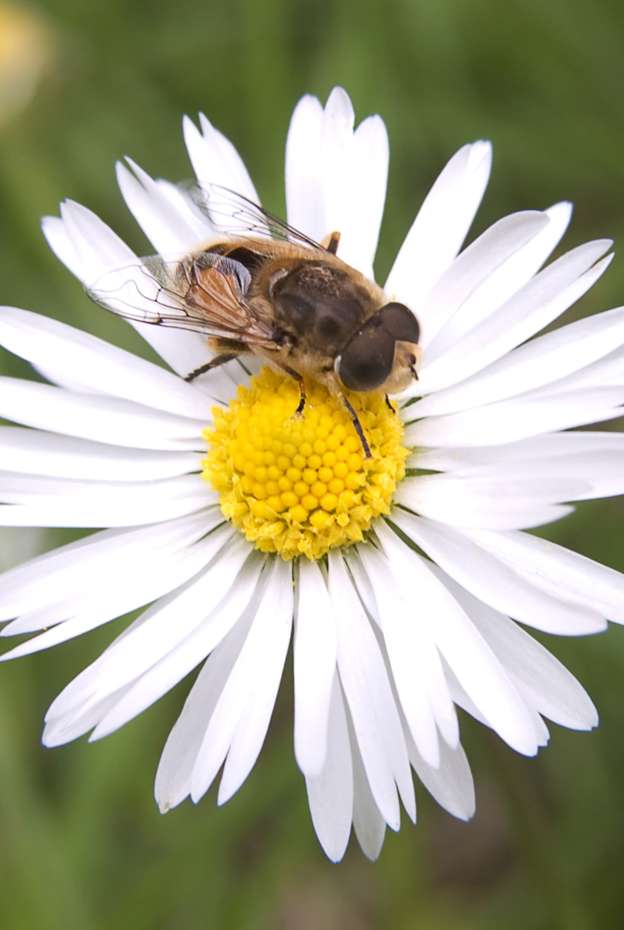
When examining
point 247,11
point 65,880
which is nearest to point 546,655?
point 65,880

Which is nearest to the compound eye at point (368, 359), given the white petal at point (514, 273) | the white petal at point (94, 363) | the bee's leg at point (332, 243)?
the white petal at point (514, 273)

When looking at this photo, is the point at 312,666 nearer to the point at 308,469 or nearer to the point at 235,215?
the point at 308,469

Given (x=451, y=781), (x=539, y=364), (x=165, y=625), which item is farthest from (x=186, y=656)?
(x=539, y=364)

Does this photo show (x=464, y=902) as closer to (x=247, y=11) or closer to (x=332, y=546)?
(x=332, y=546)

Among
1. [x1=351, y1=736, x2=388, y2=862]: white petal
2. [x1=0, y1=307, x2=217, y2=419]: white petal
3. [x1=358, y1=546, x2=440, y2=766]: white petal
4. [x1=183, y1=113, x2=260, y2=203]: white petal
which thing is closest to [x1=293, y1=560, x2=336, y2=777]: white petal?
[x1=358, y1=546, x2=440, y2=766]: white petal

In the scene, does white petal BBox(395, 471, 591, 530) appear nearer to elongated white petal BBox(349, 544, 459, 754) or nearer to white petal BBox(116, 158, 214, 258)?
elongated white petal BBox(349, 544, 459, 754)

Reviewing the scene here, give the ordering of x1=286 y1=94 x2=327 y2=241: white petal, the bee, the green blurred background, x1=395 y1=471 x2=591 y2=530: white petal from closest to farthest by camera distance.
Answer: x1=395 y1=471 x2=591 y2=530: white petal
the bee
x1=286 y1=94 x2=327 y2=241: white petal
the green blurred background
